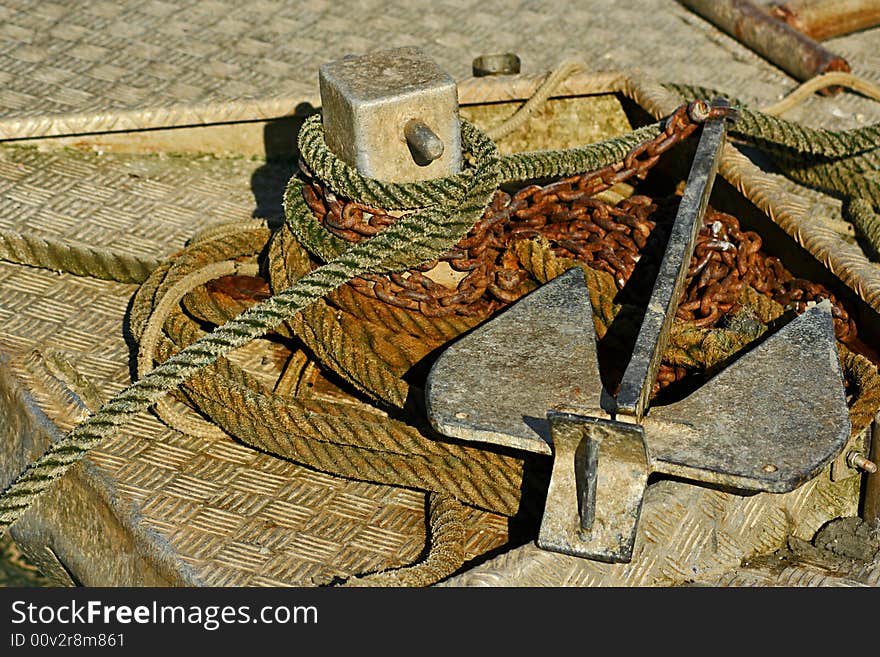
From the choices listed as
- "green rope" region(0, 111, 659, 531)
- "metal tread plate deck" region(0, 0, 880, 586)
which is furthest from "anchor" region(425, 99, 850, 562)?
"green rope" region(0, 111, 659, 531)

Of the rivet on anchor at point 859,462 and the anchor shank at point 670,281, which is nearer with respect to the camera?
the anchor shank at point 670,281

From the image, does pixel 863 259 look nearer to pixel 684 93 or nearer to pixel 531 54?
pixel 684 93

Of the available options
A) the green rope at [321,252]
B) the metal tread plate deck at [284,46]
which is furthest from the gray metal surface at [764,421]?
the metal tread plate deck at [284,46]

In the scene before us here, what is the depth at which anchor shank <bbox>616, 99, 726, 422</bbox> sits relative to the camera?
2.46 meters

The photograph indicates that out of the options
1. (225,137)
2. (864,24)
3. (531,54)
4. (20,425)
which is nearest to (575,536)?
(20,425)

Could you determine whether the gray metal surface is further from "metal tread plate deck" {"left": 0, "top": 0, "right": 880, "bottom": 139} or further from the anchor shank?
"metal tread plate deck" {"left": 0, "top": 0, "right": 880, "bottom": 139}

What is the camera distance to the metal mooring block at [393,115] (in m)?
2.84

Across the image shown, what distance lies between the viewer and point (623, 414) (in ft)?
7.92

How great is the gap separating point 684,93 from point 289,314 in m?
1.93

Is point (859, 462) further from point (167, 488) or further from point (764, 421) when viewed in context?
point (167, 488)

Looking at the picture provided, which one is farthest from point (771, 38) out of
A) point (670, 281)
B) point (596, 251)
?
point (670, 281)

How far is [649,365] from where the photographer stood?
8.29 ft

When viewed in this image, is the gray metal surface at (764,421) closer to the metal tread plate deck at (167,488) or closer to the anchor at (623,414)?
the anchor at (623,414)

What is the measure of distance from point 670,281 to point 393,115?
689mm
